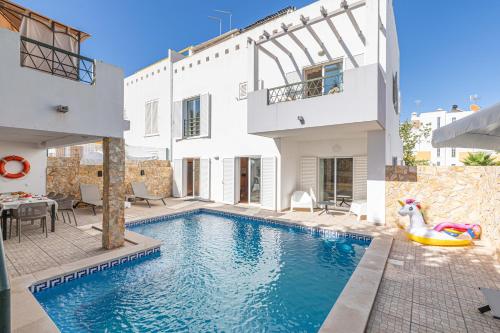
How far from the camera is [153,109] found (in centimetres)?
1848

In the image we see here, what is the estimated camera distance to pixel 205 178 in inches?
596

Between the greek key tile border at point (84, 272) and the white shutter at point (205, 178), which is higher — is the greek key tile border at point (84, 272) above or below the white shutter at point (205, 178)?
below

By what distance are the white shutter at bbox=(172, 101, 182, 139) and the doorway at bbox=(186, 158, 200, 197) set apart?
193 cm

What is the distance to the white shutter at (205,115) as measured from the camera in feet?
48.9

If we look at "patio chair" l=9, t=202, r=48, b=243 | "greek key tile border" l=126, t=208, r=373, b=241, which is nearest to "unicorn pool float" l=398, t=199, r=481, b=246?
"greek key tile border" l=126, t=208, r=373, b=241

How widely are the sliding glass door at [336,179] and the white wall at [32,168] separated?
13.3 metres

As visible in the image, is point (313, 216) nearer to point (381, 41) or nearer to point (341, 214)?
point (341, 214)

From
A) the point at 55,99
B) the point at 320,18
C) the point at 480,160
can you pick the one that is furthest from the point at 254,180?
the point at 480,160

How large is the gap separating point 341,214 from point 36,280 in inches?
415

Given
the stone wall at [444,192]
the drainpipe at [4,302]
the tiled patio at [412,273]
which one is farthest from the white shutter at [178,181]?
the drainpipe at [4,302]

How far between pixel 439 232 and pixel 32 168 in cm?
1586

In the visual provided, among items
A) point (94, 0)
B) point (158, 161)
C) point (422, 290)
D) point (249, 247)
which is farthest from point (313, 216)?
point (94, 0)

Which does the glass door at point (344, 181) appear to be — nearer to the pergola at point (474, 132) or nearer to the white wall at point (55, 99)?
the pergola at point (474, 132)

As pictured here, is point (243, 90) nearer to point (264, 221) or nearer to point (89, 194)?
point (264, 221)
